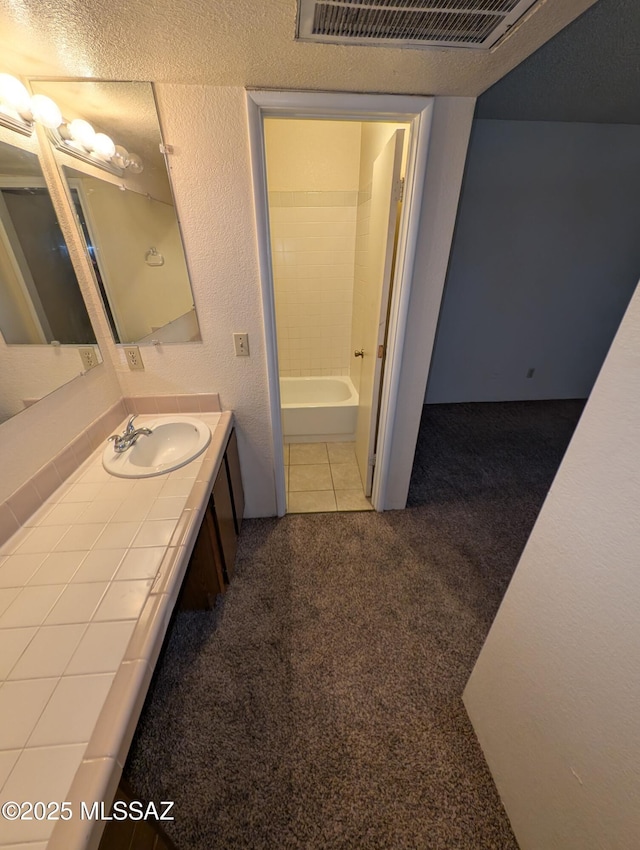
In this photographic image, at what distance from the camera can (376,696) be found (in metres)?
1.21

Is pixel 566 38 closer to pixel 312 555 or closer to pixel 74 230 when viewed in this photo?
pixel 74 230

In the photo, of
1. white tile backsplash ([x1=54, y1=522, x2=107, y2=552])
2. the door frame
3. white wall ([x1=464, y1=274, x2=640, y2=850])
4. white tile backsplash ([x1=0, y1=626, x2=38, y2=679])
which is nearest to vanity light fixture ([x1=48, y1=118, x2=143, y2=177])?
the door frame

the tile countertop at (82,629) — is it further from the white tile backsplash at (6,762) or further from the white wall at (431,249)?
the white wall at (431,249)

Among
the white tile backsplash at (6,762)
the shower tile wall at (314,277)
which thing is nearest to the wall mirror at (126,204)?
the white tile backsplash at (6,762)

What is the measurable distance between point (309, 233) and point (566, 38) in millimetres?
1810

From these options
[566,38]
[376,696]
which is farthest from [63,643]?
[566,38]

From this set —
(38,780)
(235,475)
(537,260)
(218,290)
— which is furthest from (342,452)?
(537,260)

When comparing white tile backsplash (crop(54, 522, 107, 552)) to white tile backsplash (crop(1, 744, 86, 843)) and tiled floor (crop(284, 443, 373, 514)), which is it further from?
tiled floor (crop(284, 443, 373, 514))

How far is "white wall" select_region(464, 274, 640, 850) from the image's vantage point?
574 mm

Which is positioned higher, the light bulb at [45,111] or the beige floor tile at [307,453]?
the light bulb at [45,111]

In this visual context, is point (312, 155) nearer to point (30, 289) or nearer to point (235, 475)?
point (30, 289)

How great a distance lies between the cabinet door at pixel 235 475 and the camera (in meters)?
1.56

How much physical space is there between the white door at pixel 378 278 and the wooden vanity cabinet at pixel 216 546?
0.85 metres

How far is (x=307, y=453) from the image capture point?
107 inches
